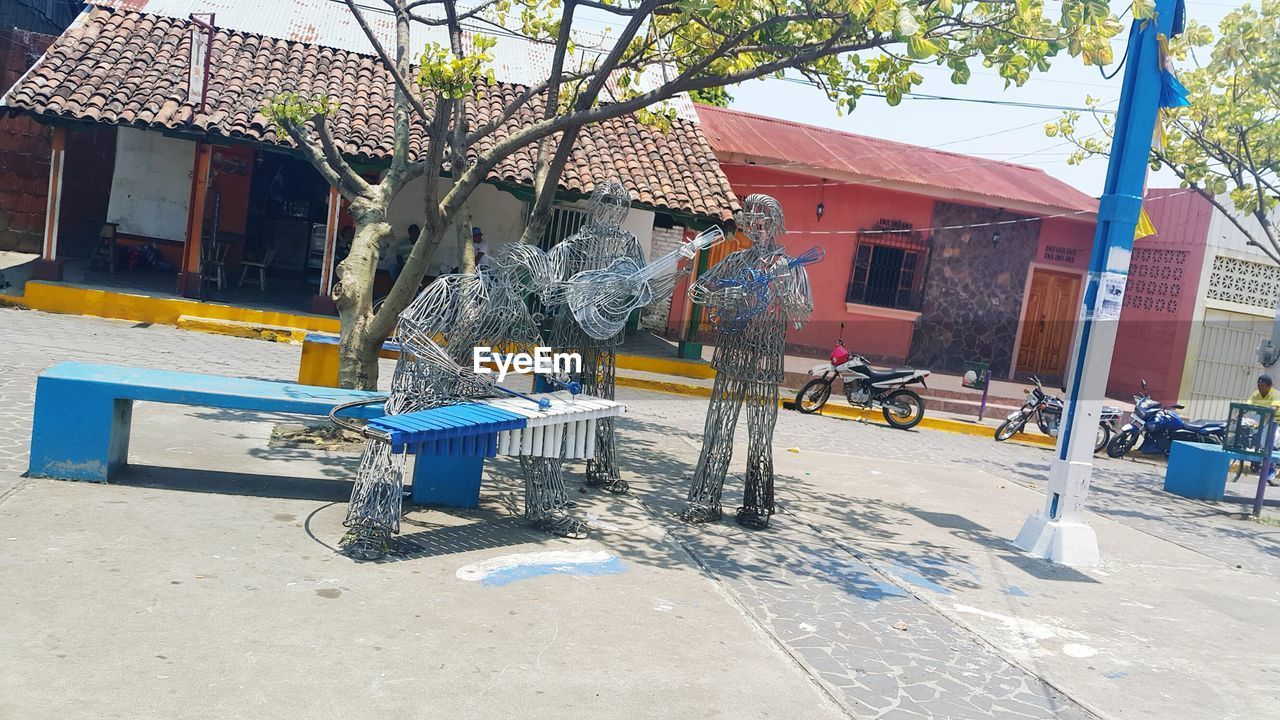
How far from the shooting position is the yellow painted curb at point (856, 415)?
46.4 feet

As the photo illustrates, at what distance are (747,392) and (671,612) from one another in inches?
81.7

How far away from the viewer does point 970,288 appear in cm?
1919

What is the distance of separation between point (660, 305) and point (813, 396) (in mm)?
4800

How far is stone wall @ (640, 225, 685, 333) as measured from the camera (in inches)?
712

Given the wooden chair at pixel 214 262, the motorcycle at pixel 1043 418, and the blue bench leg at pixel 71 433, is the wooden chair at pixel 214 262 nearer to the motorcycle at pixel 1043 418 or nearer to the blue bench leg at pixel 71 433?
the blue bench leg at pixel 71 433

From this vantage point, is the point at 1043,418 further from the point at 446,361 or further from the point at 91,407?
the point at 91,407

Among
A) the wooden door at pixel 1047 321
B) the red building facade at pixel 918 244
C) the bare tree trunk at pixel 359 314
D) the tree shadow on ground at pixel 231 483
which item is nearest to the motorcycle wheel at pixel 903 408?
the red building facade at pixel 918 244

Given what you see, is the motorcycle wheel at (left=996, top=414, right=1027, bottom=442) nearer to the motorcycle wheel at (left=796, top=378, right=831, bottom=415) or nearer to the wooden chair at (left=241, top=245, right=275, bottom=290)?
the motorcycle wheel at (left=796, top=378, right=831, bottom=415)

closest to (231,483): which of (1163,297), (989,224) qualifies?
(989,224)

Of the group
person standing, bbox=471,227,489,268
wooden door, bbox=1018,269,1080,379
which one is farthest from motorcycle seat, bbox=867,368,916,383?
wooden door, bbox=1018,269,1080,379

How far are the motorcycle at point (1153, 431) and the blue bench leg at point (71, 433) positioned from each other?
1320cm

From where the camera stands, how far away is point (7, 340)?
10344 mm

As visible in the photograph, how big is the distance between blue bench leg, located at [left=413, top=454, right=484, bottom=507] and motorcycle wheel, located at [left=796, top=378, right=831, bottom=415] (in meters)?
8.34

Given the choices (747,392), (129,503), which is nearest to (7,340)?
(129,503)
